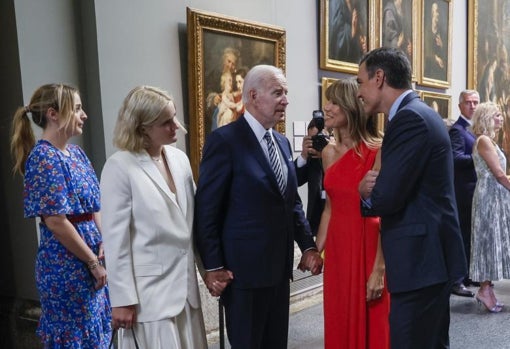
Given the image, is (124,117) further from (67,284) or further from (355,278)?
(355,278)

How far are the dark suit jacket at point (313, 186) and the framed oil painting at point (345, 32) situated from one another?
8.66ft

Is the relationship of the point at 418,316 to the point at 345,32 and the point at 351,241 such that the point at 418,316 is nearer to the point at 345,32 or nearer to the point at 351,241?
the point at 351,241

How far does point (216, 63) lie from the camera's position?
15.8 feet

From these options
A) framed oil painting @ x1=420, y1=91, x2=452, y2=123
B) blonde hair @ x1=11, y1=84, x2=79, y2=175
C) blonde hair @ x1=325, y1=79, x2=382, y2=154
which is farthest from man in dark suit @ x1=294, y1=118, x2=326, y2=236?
framed oil painting @ x1=420, y1=91, x2=452, y2=123

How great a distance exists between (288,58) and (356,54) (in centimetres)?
133

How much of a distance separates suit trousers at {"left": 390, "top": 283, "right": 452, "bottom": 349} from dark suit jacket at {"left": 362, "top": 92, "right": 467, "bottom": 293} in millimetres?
58

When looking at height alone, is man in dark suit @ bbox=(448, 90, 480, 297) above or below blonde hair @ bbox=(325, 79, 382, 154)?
below

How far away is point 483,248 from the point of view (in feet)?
18.7

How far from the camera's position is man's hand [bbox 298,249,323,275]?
302 cm

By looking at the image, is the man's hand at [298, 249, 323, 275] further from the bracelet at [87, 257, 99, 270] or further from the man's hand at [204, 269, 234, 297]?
Answer: the bracelet at [87, 257, 99, 270]

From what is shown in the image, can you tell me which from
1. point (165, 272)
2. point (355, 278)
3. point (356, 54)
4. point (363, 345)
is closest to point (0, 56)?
point (165, 272)

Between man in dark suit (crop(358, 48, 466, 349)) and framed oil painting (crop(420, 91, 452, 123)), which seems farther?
framed oil painting (crop(420, 91, 452, 123))

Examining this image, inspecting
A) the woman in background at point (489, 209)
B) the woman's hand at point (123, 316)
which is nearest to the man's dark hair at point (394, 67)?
the woman's hand at point (123, 316)

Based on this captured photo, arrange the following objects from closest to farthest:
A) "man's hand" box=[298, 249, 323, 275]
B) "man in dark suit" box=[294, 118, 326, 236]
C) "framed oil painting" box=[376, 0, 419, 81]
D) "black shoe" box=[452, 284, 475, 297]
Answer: "man's hand" box=[298, 249, 323, 275] → "man in dark suit" box=[294, 118, 326, 236] → "black shoe" box=[452, 284, 475, 297] → "framed oil painting" box=[376, 0, 419, 81]
